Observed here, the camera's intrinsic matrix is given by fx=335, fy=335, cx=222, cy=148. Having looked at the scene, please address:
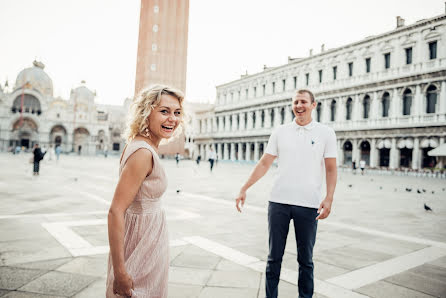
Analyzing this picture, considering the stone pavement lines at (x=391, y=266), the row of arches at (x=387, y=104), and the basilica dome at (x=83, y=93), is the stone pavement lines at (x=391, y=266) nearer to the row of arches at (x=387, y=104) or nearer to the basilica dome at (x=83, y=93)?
the row of arches at (x=387, y=104)

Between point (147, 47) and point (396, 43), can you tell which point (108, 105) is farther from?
point (396, 43)

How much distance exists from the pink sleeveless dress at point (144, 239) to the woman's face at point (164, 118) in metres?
0.17

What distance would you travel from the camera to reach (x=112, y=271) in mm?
1631

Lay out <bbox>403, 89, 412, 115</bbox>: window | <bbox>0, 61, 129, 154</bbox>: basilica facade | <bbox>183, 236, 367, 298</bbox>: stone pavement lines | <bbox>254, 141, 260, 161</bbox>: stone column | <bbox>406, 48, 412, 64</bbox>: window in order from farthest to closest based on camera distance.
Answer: <bbox>0, 61, 129, 154</bbox>: basilica facade → <bbox>254, 141, 260, 161</bbox>: stone column → <bbox>406, 48, 412, 64</bbox>: window → <bbox>403, 89, 412, 115</bbox>: window → <bbox>183, 236, 367, 298</bbox>: stone pavement lines

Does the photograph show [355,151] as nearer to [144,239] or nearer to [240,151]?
[240,151]

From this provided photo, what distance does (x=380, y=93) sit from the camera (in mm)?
31500

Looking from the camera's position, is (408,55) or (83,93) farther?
(83,93)

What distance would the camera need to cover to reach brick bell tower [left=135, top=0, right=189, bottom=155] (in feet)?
161

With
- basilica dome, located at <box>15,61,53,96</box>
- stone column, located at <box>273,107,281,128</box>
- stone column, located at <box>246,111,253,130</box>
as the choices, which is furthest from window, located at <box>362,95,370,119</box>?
basilica dome, located at <box>15,61,53,96</box>

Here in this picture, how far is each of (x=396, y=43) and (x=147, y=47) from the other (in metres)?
33.2

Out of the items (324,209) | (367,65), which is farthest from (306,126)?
(367,65)

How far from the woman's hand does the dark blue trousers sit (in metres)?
1.47

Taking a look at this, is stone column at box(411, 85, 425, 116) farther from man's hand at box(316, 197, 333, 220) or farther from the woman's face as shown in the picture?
the woman's face

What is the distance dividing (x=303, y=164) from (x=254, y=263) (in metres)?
1.60
